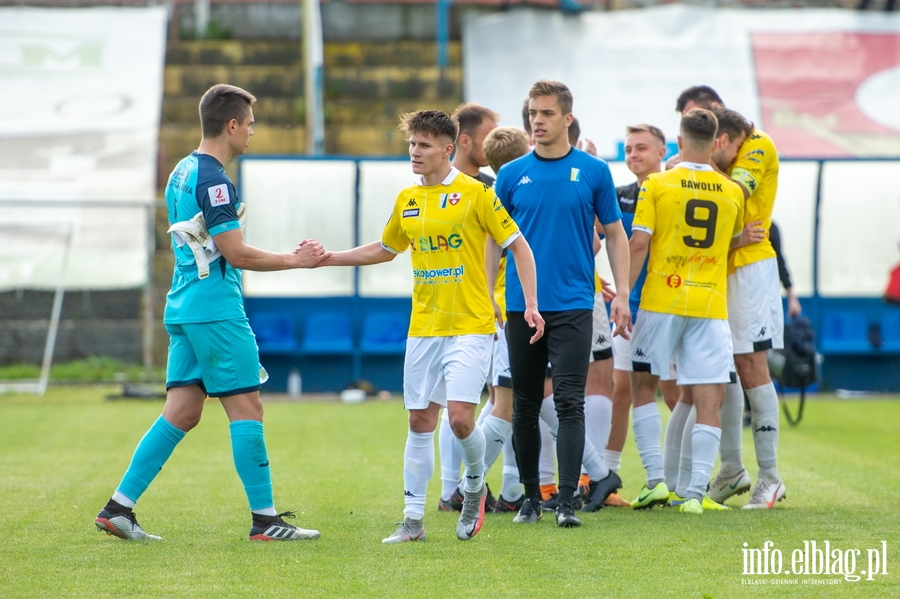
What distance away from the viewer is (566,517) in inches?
233

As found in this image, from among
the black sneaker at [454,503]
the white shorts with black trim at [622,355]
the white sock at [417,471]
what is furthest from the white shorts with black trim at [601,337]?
the white sock at [417,471]

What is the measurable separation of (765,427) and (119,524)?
3.72m

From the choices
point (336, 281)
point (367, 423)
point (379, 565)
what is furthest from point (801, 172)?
point (379, 565)

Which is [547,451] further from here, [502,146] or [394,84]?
[394,84]

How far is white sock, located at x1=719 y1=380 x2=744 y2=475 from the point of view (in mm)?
6957

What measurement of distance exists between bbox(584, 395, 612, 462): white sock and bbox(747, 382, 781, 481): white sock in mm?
862

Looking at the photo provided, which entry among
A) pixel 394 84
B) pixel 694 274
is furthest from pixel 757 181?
pixel 394 84

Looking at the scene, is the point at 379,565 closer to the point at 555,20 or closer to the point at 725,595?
the point at 725,595

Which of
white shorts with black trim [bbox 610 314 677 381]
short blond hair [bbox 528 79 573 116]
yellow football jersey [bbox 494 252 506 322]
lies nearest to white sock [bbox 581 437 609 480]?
white shorts with black trim [bbox 610 314 677 381]

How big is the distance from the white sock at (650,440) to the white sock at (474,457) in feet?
4.48

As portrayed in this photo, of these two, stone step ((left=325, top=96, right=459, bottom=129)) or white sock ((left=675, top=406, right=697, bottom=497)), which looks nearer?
white sock ((left=675, top=406, right=697, bottom=497))

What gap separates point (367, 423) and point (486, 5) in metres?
14.5

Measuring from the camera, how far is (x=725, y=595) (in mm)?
4402

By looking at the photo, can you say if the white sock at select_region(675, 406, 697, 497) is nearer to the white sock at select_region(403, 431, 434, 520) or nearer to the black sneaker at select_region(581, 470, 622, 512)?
the black sneaker at select_region(581, 470, 622, 512)
